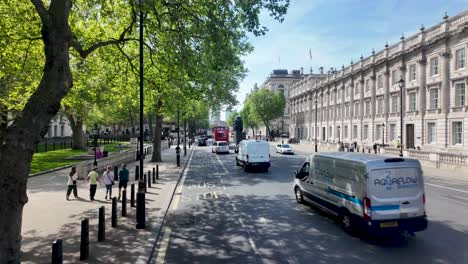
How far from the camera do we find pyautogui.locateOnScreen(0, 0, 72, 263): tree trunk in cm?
588

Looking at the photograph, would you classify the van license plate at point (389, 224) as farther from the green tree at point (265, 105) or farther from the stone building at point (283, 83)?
the stone building at point (283, 83)

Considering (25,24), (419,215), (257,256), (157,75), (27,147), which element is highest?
(25,24)

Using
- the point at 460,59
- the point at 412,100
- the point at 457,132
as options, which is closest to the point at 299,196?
the point at 457,132

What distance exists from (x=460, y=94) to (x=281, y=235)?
35396mm

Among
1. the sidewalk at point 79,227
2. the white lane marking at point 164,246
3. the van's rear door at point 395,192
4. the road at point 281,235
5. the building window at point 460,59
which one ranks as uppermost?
the building window at point 460,59

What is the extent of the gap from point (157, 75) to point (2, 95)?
832cm

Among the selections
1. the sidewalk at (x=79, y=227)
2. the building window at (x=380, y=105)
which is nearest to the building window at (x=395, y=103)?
the building window at (x=380, y=105)

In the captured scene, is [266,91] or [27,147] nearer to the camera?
[27,147]

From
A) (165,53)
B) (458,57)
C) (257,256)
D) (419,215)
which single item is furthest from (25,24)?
(458,57)

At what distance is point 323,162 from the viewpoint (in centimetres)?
1072

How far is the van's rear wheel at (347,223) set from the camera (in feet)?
29.4

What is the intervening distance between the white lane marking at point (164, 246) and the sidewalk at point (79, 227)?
0.82ft

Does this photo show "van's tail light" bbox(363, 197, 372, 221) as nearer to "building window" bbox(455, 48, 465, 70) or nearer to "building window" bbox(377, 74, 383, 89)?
"building window" bbox(455, 48, 465, 70)

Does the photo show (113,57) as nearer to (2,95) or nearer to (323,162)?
(2,95)
